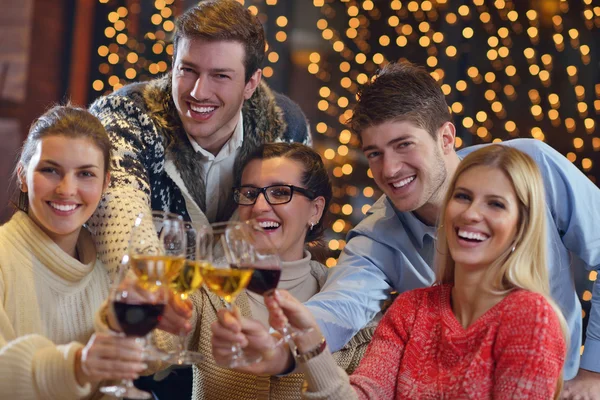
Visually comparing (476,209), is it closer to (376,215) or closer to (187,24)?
(376,215)

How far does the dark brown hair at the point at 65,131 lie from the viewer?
75.0 inches

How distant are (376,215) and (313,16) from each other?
2.19 meters

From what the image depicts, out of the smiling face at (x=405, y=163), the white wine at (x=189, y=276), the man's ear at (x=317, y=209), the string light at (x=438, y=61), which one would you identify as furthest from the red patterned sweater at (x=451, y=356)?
the string light at (x=438, y=61)

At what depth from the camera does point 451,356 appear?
1.70 metres

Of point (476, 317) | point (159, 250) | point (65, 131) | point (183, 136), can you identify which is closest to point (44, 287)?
point (65, 131)

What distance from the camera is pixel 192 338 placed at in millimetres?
2164

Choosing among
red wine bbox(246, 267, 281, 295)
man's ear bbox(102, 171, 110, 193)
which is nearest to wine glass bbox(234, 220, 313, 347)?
red wine bbox(246, 267, 281, 295)

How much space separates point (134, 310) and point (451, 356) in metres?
0.71

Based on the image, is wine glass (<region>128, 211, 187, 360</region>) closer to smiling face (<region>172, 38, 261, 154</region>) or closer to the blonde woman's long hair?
the blonde woman's long hair

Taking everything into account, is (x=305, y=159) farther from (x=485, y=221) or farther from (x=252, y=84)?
(x=485, y=221)

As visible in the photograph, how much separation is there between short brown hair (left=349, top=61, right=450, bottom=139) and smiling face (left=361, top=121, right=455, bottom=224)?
0.08 feet

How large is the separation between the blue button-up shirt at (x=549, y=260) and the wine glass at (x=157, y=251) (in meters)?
0.64

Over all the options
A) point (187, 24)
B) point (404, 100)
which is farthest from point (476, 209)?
point (187, 24)

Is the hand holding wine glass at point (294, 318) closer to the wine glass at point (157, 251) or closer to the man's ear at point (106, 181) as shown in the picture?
the wine glass at point (157, 251)
